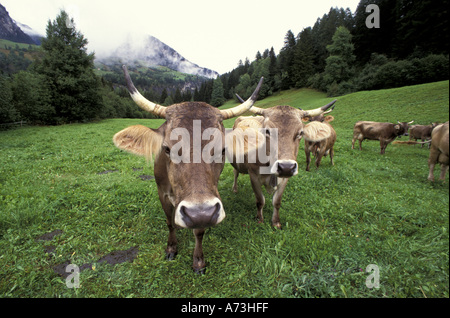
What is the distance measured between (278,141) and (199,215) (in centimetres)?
218

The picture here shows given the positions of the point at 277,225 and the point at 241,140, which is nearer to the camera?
the point at 241,140

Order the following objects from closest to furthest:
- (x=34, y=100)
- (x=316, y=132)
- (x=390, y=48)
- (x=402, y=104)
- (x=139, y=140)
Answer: (x=402, y=104) < (x=390, y=48) < (x=139, y=140) < (x=316, y=132) < (x=34, y=100)

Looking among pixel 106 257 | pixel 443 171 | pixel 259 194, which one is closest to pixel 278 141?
pixel 259 194

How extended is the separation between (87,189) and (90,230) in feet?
7.26

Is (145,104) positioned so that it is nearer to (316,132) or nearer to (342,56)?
(342,56)

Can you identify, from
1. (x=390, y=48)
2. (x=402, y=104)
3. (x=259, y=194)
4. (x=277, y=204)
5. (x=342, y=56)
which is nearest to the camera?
(x=402, y=104)

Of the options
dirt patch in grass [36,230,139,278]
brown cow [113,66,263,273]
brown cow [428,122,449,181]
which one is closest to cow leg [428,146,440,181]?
brown cow [428,122,449,181]

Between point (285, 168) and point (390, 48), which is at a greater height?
point (390, 48)

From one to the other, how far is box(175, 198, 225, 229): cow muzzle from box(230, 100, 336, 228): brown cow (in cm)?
142

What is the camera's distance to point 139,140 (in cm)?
285

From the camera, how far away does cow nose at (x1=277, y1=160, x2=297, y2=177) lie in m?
3.05

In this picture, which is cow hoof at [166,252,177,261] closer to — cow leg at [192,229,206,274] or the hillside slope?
cow leg at [192,229,206,274]

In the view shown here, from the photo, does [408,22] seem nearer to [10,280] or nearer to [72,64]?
[10,280]
